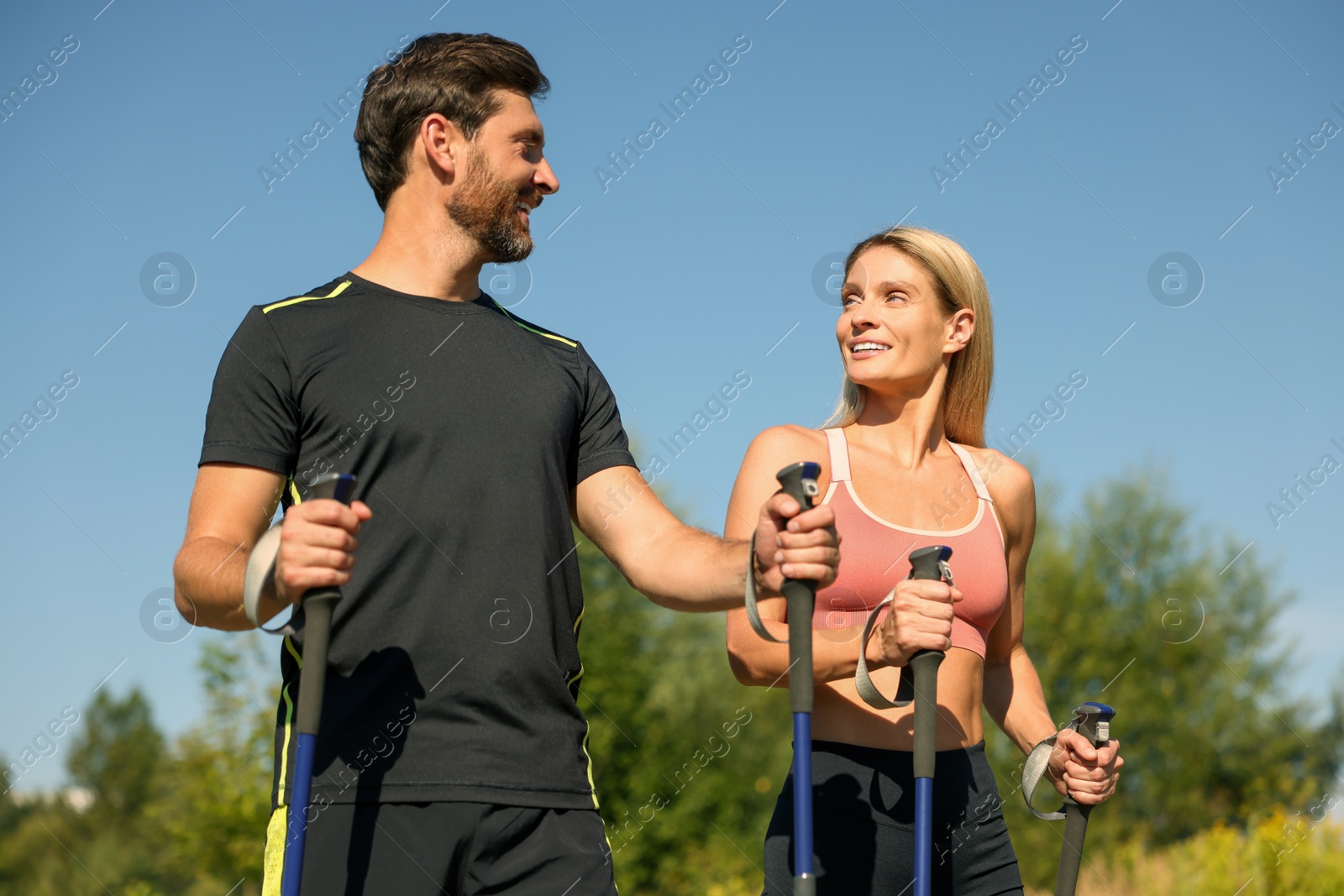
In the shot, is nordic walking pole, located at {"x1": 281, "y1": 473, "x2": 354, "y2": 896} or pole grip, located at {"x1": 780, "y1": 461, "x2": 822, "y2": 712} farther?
pole grip, located at {"x1": 780, "y1": 461, "x2": 822, "y2": 712}

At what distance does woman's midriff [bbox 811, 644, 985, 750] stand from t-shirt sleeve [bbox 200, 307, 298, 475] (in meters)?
1.38

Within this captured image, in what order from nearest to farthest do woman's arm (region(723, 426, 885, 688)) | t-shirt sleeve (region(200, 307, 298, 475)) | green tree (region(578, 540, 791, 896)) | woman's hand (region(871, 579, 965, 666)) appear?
t-shirt sleeve (region(200, 307, 298, 475)), woman's hand (region(871, 579, 965, 666)), woman's arm (region(723, 426, 885, 688)), green tree (region(578, 540, 791, 896))

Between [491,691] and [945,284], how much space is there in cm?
186

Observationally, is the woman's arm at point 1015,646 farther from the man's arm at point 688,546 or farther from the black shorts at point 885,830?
the man's arm at point 688,546

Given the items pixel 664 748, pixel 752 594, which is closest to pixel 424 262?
pixel 752 594

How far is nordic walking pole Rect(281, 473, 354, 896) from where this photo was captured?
7.63 ft

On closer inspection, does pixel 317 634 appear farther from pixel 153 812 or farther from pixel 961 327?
pixel 153 812

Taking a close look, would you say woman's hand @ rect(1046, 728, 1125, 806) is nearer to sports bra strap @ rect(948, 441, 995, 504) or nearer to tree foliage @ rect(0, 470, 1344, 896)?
sports bra strap @ rect(948, 441, 995, 504)

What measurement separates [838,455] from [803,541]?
91cm

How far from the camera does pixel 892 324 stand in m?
3.50

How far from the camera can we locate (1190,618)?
2667 cm

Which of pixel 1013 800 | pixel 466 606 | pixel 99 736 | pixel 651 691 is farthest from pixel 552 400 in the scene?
pixel 99 736

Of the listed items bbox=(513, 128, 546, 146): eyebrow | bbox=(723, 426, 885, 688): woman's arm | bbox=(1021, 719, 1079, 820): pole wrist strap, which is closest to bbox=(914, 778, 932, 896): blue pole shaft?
bbox=(723, 426, 885, 688): woman's arm

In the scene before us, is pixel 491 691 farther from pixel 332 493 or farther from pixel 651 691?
pixel 651 691
